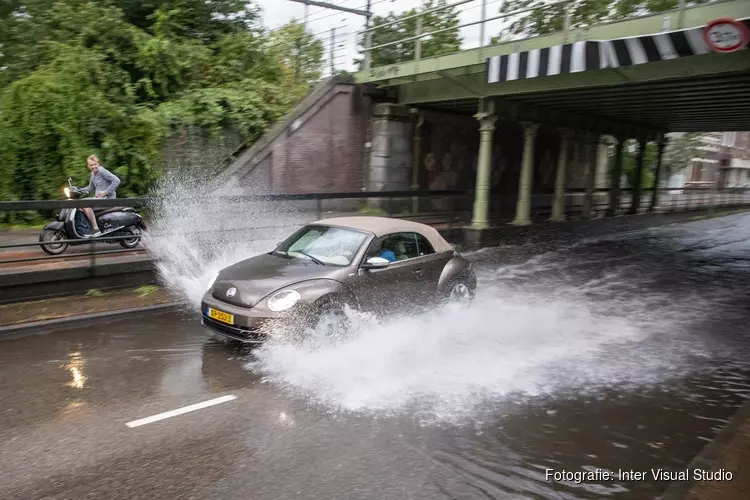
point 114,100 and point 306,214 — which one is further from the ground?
point 114,100

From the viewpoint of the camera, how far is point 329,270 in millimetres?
6598

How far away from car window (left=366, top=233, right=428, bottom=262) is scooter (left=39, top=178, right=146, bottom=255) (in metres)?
4.68

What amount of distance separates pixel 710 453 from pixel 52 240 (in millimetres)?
9514

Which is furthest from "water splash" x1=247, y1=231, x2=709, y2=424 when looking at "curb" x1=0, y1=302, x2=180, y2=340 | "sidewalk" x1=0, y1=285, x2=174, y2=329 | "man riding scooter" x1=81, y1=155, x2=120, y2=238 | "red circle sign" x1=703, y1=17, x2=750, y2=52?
"man riding scooter" x1=81, y1=155, x2=120, y2=238

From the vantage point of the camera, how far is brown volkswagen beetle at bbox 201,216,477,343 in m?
6.12

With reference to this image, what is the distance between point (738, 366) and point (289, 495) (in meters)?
5.85

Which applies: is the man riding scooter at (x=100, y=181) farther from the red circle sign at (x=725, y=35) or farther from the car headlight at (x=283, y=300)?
the red circle sign at (x=725, y=35)

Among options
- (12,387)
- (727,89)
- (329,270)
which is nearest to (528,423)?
(329,270)

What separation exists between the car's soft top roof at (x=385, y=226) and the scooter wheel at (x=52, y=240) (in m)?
4.70

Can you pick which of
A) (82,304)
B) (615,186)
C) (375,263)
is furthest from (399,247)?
(615,186)

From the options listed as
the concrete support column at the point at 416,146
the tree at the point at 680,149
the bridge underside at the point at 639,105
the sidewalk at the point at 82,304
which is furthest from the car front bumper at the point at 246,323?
the tree at the point at 680,149

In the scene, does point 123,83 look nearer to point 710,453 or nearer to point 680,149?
point 710,453

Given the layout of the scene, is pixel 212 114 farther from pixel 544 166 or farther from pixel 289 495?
pixel 544 166

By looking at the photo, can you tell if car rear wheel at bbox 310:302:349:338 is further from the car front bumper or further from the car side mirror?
the car side mirror
